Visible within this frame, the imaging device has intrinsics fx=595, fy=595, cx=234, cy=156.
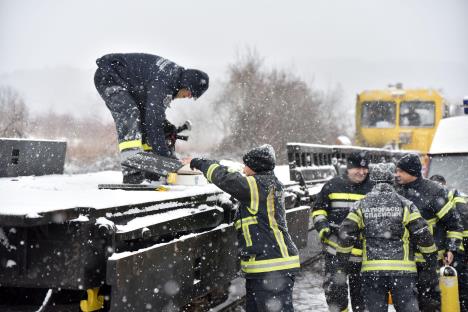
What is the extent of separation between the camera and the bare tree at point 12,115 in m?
13.6

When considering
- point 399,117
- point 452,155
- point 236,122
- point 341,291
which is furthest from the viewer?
point 236,122

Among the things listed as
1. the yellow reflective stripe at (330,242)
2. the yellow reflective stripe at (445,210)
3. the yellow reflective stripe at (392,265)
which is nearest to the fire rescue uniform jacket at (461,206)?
the yellow reflective stripe at (445,210)

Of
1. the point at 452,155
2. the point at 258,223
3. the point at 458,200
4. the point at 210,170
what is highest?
the point at 210,170

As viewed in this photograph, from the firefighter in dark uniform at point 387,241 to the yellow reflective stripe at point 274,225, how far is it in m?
0.64

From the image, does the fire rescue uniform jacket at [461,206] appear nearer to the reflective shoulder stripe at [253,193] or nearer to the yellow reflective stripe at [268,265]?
the yellow reflective stripe at [268,265]

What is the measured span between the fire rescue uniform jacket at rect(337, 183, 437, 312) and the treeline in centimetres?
1118

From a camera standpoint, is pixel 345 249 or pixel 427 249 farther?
pixel 345 249

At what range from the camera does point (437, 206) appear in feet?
17.5

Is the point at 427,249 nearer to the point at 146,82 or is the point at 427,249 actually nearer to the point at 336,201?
the point at 336,201

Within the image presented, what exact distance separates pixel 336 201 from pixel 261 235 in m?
1.55

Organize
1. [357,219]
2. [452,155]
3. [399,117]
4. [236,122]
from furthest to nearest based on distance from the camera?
[236,122] < [399,117] < [452,155] < [357,219]

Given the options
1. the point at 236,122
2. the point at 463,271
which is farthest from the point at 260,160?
the point at 236,122

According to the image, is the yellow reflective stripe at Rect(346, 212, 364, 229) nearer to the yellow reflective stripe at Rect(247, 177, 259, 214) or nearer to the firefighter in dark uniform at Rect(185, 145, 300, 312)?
the firefighter in dark uniform at Rect(185, 145, 300, 312)

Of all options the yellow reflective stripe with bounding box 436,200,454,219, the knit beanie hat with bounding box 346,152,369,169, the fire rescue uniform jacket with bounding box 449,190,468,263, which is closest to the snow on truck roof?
the fire rescue uniform jacket with bounding box 449,190,468,263
